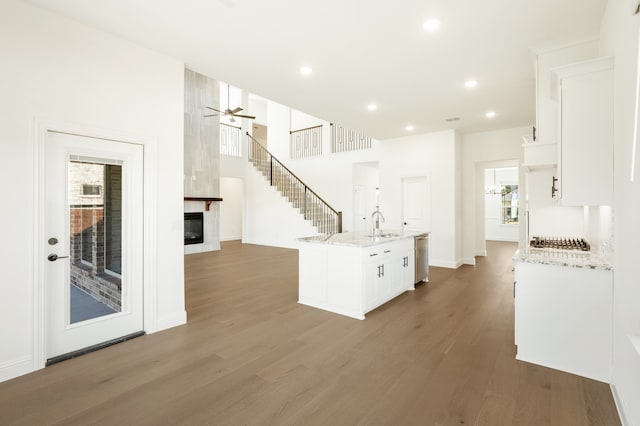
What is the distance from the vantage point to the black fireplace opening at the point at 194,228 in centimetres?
904

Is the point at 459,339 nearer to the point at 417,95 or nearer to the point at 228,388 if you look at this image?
the point at 228,388

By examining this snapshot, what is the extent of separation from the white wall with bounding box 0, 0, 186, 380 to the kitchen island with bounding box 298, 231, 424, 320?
1637 millimetres

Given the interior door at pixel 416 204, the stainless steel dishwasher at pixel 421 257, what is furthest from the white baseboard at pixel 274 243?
the stainless steel dishwasher at pixel 421 257

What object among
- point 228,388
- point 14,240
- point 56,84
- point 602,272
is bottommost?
point 228,388

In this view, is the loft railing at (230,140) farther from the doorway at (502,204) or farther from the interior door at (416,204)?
the doorway at (502,204)

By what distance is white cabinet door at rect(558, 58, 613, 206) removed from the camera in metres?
2.38

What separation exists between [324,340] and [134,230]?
91.3 inches

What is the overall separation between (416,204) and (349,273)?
4.30 m

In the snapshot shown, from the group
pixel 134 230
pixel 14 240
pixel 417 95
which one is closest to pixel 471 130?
pixel 417 95

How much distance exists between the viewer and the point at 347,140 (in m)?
10.1

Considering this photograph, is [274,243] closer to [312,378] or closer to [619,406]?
[312,378]

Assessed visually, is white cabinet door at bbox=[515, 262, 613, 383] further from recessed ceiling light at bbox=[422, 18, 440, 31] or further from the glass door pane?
the glass door pane

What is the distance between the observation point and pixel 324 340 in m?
3.17

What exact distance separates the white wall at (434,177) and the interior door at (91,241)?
588 centimetres
